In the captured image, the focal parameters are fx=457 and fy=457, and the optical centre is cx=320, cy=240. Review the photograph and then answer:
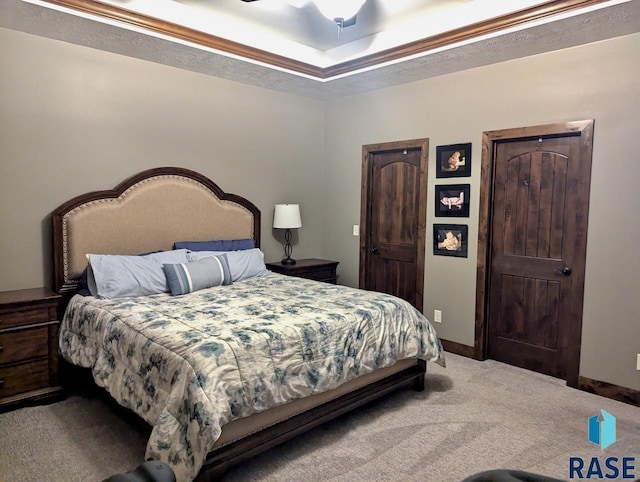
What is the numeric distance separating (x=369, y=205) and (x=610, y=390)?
2.74 metres

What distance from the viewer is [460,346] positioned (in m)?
4.29

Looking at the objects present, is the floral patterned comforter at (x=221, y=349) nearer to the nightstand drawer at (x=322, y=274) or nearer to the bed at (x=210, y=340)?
the bed at (x=210, y=340)

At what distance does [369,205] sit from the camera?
198 inches

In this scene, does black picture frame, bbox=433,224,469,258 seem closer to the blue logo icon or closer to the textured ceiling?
the textured ceiling

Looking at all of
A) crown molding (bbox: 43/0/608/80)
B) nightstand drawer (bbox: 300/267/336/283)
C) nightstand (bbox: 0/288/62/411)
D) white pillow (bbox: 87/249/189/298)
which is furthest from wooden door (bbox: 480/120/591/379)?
nightstand (bbox: 0/288/62/411)

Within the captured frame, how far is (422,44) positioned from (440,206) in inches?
57.0

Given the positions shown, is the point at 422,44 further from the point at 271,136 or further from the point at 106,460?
the point at 106,460

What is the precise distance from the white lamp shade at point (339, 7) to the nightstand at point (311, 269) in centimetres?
247

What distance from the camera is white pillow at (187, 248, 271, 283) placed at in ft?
13.1

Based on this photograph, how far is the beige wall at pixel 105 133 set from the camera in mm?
3381

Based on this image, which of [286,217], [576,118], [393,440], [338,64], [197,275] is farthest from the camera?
[286,217]

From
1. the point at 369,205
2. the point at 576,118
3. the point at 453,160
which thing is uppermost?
the point at 576,118

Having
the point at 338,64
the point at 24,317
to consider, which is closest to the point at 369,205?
the point at 338,64

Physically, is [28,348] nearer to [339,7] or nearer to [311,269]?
[311,269]
